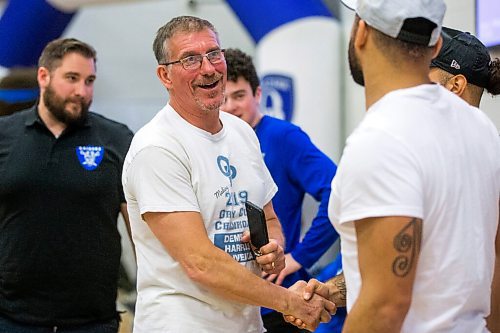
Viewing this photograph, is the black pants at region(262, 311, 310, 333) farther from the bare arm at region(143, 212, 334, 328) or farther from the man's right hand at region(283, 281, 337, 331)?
the bare arm at region(143, 212, 334, 328)

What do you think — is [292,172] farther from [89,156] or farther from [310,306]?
[310,306]

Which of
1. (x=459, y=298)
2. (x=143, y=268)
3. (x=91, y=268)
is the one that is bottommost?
(x=91, y=268)

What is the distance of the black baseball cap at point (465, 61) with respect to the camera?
266 centimetres

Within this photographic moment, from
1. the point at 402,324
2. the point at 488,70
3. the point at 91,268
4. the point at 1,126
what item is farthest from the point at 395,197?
the point at 1,126

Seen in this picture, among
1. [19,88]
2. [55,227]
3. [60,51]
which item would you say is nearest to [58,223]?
[55,227]

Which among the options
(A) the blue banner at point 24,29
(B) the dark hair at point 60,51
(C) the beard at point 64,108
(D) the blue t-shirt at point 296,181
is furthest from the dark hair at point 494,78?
(A) the blue banner at point 24,29

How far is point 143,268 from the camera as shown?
8.97ft

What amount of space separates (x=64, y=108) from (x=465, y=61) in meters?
1.89

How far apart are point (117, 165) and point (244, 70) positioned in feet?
2.39

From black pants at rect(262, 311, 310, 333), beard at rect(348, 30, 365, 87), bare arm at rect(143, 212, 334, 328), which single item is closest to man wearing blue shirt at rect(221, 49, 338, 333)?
black pants at rect(262, 311, 310, 333)

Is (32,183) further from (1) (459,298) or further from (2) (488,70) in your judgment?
(1) (459,298)

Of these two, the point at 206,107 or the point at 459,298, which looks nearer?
the point at 459,298

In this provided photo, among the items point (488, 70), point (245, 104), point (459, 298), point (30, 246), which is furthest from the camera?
point (245, 104)

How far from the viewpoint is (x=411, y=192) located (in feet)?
5.97
